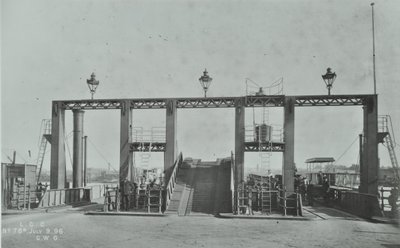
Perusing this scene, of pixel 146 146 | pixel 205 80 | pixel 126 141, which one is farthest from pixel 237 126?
pixel 126 141

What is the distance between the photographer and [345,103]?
22797 mm

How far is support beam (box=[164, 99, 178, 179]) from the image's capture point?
24.0m

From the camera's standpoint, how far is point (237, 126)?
23.4 m

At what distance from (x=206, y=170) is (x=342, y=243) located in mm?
14667

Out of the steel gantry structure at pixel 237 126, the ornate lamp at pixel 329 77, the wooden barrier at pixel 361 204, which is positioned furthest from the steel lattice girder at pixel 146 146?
the wooden barrier at pixel 361 204

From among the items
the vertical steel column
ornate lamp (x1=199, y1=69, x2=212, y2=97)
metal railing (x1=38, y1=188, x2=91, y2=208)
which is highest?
ornate lamp (x1=199, y1=69, x2=212, y2=97)

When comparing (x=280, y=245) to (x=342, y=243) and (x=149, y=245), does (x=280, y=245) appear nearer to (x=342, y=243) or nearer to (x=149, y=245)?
(x=342, y=243)

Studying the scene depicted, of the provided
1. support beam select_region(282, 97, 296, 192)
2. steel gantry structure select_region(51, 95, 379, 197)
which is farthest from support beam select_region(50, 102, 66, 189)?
support beam select_region(282, 97, 296, 192)

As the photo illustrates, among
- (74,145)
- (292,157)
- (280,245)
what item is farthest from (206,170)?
(280,245)

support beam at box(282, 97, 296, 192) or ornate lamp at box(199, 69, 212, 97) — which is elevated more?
ornate lamp at box(199, 69, 212, 97)

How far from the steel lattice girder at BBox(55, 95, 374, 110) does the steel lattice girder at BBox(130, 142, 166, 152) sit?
2.32 meters

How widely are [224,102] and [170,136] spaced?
398 centimetres

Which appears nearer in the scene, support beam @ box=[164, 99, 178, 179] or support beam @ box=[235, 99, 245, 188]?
support beam @ box=[235, 99, 245, 188]

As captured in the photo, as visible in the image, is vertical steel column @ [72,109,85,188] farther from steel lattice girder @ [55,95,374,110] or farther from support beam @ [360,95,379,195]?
support beam @ [360,95,379,195]
